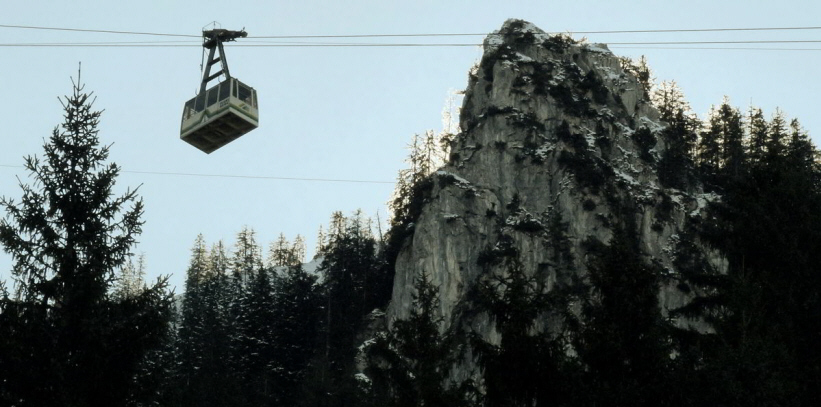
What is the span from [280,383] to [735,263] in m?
53.7

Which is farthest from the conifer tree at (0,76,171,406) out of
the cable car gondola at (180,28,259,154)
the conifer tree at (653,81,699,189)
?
the conifer tree at (653,81,699,189)

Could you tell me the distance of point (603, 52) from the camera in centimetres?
10544

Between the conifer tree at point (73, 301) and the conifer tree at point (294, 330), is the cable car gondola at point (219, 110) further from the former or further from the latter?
the conifer tree at point (294, 330)

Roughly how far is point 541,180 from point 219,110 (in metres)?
63.5

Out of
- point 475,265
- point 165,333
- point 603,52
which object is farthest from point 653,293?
point 603,52

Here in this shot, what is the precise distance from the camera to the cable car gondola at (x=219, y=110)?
98.5 ft

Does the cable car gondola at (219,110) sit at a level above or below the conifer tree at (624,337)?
above

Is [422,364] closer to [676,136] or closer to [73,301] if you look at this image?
[73,301]

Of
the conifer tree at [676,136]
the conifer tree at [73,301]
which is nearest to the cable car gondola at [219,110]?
the conifer tree at [73,301]

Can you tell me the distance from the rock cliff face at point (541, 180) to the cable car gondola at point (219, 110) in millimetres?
50117

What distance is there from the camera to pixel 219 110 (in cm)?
3002

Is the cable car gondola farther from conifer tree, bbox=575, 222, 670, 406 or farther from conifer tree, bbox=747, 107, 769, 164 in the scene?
conifer tree, bbox=747, 107, 769, 164

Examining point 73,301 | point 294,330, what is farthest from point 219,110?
point 294,330

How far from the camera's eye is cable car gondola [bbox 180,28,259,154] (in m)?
30.0
